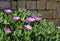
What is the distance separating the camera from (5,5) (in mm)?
4484

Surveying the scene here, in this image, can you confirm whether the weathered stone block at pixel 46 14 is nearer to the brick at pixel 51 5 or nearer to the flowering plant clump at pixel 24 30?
the brick at pixel 51 5

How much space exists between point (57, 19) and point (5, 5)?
99 centimetres

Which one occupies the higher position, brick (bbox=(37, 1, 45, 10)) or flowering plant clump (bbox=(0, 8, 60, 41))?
flowering plant clump (bbox=(0, 8, 60, 41))

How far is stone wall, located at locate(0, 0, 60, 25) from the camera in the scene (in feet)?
14.7

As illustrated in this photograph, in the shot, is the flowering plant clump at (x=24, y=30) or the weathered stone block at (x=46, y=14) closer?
the flowering plant clump at (x=24, y=30)

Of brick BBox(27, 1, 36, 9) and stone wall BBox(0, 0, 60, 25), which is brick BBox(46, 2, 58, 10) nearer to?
stone wall BBox(0, 0, 60, 25)

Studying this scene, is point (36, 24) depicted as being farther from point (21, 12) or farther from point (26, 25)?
point (21, 12)

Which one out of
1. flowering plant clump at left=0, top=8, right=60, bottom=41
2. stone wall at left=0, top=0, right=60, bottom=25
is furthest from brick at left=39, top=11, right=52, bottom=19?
flowering plant clump at left=0, top=8, right=60, bottom=41

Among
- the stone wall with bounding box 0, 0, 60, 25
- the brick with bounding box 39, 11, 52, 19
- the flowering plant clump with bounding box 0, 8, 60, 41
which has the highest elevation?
the flowering plant clump with bounding box 0, 8, 60, 41

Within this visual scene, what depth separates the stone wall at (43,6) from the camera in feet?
14.7

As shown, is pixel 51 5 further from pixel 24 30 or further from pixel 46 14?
pixel 24 30

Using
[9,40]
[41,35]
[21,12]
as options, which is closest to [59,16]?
[21,12]

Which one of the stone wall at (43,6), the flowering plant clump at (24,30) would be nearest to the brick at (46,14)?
the stone wall at (43,6)

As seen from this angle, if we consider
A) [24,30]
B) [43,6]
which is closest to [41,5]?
[43,6]
